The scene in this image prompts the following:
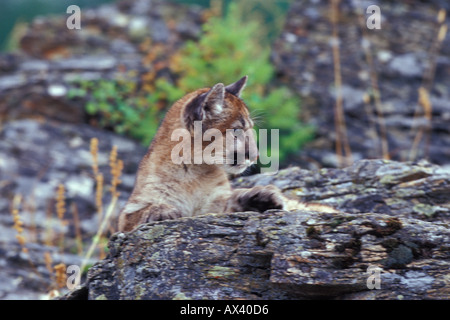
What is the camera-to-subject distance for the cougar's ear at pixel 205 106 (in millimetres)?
4520

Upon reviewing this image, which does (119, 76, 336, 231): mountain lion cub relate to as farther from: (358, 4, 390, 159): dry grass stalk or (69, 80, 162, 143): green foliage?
(69, 80, 162, 143): green foliage

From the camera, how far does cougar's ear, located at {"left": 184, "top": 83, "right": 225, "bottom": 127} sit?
4.52 meters

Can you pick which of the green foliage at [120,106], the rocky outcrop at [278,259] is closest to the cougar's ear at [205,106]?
the rocky outcrop at [278,259]

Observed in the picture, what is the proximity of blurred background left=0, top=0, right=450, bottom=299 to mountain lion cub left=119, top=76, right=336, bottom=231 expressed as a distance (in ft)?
9.13

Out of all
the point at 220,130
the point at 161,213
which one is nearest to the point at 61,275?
the point at 161,213

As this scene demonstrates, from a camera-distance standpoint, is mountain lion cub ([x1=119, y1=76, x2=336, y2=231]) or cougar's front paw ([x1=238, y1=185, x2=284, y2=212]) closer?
cougar's front paw ([x1=238, y1=185, x2=284, y2=212])

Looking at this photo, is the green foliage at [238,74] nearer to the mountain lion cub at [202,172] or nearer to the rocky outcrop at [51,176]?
the rocky outcrop at [51,176]

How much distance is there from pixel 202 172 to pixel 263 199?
53 centimetres

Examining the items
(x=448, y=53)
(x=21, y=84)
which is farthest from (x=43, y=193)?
(x=448, y=53)

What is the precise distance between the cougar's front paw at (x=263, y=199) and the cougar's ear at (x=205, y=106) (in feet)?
2.09

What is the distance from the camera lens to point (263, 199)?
4.43 metres

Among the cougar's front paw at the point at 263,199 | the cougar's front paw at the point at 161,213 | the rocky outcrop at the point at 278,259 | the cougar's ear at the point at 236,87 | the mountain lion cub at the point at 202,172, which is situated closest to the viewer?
the rocky outcrop at the point at 278,259

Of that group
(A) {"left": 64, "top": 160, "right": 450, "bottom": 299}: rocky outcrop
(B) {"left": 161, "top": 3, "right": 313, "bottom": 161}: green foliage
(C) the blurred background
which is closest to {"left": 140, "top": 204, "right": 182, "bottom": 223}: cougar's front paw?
(A) {"left": 64, "top": 160, "right": 450, "bottom": 299}: rocky outcrop
